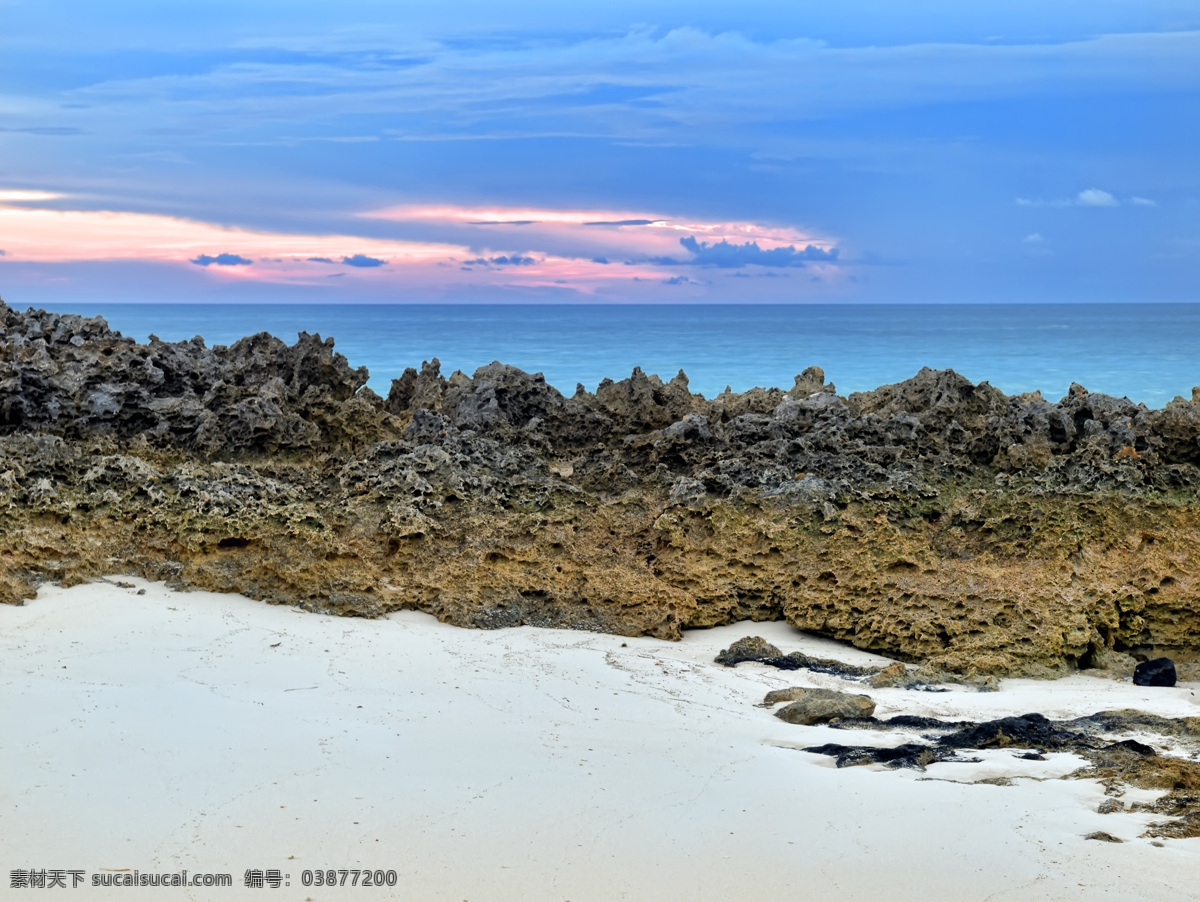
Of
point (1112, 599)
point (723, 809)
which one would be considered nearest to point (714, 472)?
point (1112, 599)

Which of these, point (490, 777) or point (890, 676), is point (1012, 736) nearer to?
point (890, 676)

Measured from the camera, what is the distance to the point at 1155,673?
608 centimetres

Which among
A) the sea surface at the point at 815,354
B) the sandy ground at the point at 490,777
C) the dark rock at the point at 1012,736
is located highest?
the sea surface at the point at 815,354

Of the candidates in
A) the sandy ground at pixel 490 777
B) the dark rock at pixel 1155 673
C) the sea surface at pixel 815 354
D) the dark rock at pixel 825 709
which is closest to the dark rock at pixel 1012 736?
the sandy ground at pixel 490 777

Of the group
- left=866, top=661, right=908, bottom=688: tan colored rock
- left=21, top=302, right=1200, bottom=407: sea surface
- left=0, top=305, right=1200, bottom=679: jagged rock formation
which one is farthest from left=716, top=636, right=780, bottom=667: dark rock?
left=21, top=302, right=1200, bottom=407: sea surface

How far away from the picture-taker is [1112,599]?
252 inches

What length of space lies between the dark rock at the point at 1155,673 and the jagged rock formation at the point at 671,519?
151mm

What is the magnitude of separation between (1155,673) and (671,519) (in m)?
2.78

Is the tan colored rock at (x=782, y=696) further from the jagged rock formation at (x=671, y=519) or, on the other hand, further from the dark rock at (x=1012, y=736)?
the jagged rock formation at (x=671, y=519)

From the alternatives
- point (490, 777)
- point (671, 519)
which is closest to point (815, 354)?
point (671, 519)

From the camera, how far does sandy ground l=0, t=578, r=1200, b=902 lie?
143 inches

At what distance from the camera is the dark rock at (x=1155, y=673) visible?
6.05 m

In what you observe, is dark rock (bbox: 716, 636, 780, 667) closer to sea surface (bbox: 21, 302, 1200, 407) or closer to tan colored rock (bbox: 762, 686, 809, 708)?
tan colored rock (bbox: 762, 686, 809, 708)

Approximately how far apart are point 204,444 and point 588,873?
16.7 ft
